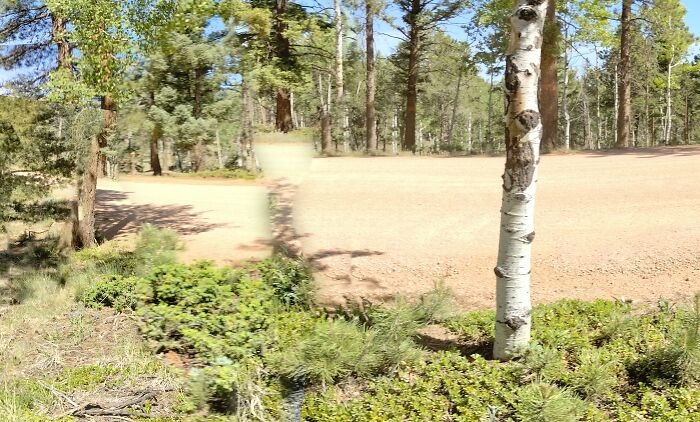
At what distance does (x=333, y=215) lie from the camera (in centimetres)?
1008

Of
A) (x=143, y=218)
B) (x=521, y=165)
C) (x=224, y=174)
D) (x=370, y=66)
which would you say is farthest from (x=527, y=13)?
(x=370, y=66)

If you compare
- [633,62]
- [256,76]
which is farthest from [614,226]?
[633,62]

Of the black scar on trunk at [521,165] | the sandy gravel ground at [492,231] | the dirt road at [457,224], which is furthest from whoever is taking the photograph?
the dirt road at [457,224]

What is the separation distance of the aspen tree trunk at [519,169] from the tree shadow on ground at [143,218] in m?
8.34

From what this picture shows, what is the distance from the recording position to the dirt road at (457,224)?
6.69m

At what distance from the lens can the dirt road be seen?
6691 millimetres

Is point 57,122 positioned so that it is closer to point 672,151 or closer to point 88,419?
point 88,419

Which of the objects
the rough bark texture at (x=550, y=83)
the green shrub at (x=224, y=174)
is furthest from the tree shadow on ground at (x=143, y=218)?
the rough bark texture at (x=550, y=83)

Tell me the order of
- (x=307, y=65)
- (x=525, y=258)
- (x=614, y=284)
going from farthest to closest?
(x=307, y=65) → (x=614, y=284) → (x=525, y=258)

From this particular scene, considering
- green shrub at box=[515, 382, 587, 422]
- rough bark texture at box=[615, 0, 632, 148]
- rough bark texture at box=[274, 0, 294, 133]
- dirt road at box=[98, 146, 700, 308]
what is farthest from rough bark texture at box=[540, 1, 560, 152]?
green shrub at box=[515, 382, 587, 422]

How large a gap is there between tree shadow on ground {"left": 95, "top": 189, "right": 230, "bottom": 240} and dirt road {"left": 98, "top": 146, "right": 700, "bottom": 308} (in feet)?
0.17

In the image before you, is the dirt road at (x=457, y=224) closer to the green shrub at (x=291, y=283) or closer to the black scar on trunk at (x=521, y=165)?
the green shrub at (x=291, y=283)

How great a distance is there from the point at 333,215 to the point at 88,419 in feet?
21.6

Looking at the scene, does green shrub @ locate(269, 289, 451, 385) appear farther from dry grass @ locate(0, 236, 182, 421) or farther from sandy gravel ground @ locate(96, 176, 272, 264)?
sandy gravel ground @ locate(96, 176, 272, 264)
